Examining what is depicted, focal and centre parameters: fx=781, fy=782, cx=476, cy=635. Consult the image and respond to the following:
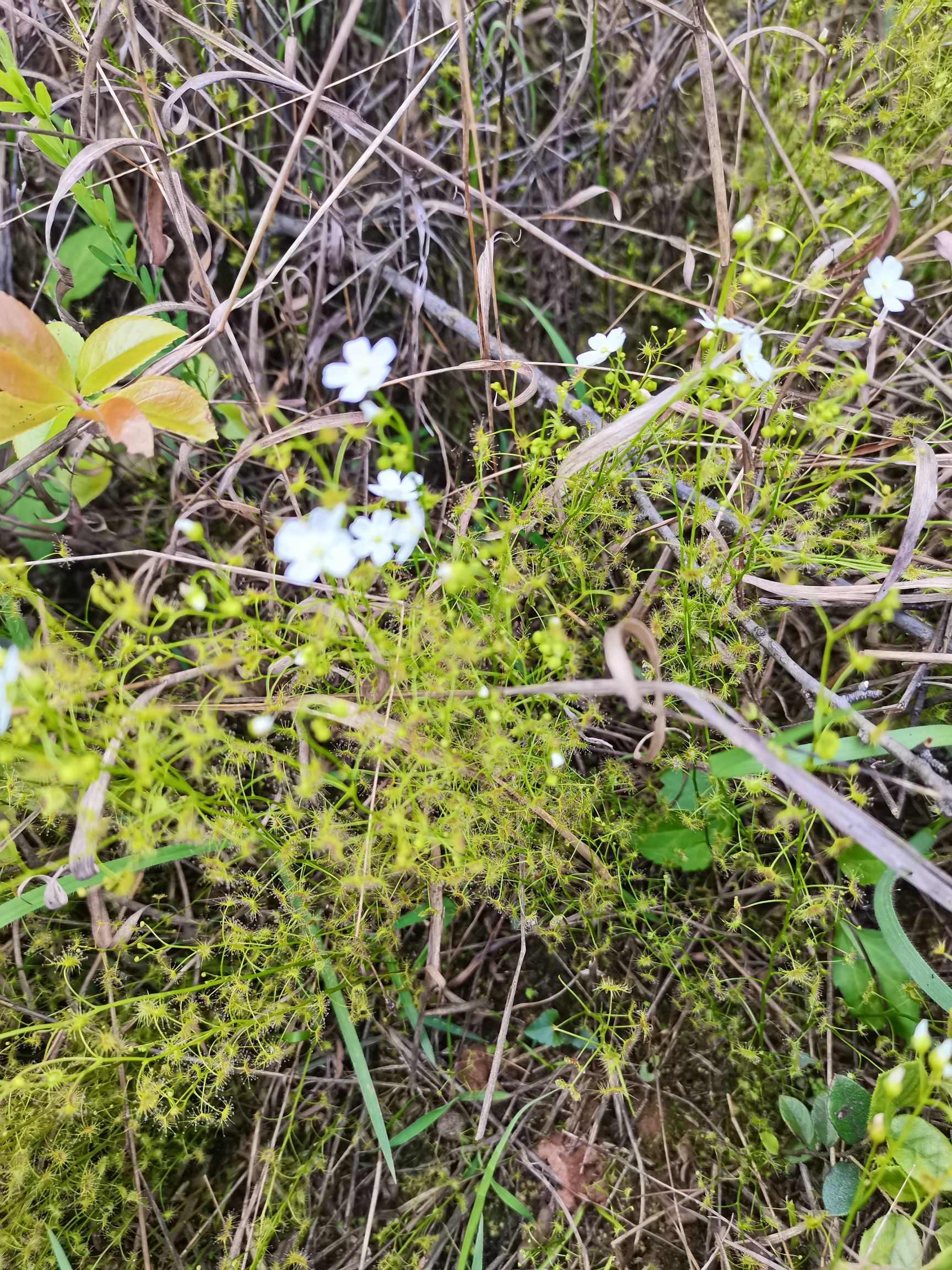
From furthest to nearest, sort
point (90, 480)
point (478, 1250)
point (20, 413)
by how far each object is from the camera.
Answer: point (90, 480), point (478, 1250), point (20, 413)

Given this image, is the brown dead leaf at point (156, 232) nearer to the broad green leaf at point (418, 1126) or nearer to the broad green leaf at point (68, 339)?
the broad green leaf at point (68, 339)

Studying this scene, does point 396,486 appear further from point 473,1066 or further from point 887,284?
point 473,1066

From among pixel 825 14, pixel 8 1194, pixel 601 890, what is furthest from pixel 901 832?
pixel 825 14

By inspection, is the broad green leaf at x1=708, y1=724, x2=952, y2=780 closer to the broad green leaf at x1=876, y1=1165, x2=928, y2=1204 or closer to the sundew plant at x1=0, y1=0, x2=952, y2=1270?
the sundew plant at x1=0, y1=0, x2=952, y2=1270

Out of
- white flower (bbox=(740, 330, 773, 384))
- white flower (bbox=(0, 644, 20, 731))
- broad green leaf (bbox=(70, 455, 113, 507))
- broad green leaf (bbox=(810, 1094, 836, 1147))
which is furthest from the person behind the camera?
broad green leaf (bbox=(70, 455, 113, 507))

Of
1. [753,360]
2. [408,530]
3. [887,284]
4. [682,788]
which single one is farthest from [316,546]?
[887,284]

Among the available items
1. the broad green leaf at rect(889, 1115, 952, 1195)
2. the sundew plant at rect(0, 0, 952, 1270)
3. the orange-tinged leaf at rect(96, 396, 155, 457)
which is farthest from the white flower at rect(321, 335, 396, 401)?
the broad green leaf at rect(889, 1115, 952, 1195)
